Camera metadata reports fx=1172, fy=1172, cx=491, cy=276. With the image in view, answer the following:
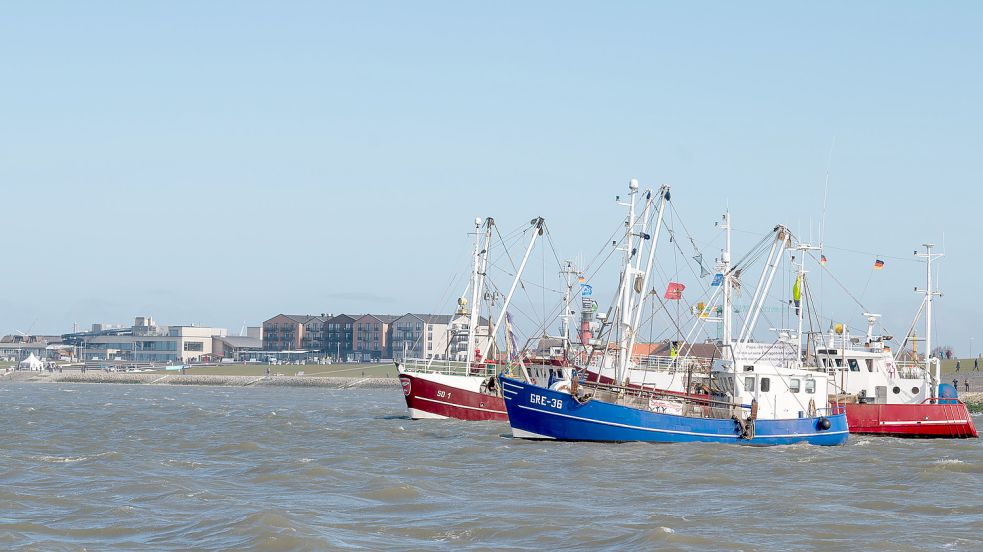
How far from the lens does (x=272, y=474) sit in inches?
1502

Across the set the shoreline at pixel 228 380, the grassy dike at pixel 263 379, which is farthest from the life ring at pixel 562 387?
the grassy dike at pixel 263 379

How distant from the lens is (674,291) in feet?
208

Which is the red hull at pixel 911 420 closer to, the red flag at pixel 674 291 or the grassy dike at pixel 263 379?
the red flag at pixel 674 291

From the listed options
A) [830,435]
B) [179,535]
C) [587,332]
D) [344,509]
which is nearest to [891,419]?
[830,435]

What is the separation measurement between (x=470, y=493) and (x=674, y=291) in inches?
1257

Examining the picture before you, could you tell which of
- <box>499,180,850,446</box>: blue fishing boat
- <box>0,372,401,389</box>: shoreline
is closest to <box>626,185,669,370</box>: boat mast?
<box>499,180,850,446</box>: blue fishing boat

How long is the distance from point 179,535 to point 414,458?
60.4ft

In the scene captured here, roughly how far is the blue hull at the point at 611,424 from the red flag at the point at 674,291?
45.9 feet

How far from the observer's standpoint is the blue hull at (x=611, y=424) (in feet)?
157

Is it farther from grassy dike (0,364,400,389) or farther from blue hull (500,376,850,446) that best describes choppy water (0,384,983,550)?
grassy dike (0,364,400,389)

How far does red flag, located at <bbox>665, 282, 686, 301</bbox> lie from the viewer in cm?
6288

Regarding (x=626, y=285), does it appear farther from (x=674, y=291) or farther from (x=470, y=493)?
(x=470, y=493)

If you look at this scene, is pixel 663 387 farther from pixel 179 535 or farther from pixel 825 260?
pixel 179 535

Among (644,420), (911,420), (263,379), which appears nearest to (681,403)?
(644,420)
